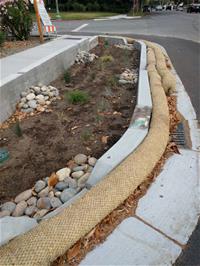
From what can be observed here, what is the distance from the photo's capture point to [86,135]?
4188 millimetres

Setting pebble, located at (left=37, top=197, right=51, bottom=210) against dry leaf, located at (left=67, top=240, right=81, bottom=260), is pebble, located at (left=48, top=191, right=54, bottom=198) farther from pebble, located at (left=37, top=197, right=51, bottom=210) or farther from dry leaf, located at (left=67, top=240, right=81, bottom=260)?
dry leaf, located at (left=67, top=240, right=81, bottom=260)

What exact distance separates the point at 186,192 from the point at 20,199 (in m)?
1.78

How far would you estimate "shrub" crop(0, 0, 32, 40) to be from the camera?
382 inches

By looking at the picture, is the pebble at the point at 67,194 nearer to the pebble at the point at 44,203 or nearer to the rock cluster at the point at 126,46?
the pebble at the point at 44,203

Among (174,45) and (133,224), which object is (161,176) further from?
(174,45)

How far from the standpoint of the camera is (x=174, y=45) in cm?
1173

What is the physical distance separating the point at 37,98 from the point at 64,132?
1.31 metres

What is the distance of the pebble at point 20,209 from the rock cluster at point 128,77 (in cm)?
418

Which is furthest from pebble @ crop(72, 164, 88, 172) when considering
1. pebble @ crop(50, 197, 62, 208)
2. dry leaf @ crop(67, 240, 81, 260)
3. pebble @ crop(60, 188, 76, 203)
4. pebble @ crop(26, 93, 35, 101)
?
pebble @ crop(26, 93, 35, 101)

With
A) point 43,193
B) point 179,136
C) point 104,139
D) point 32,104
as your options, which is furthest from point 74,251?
point 32,104

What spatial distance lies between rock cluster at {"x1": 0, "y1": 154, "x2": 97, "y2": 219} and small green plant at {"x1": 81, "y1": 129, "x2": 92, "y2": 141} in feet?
1.91

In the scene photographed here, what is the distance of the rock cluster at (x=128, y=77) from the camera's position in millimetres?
6562

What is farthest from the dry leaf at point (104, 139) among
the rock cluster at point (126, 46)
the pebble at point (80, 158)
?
the rock cluster at point (126, 46)

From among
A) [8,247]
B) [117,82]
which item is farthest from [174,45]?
[8,247]
